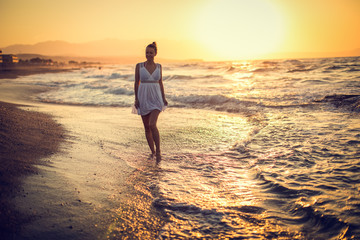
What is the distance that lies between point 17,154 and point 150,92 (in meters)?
2.19

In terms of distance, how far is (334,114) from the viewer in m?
6.94

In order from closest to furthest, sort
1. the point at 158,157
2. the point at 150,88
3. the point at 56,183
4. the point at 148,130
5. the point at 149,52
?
the point at 56,183 → the point at 149,52 → the point at 150,88 → the point at 158,157 → the point at 148,130

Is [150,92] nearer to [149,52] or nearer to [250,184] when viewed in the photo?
[149,52]

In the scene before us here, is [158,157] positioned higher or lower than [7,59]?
lower

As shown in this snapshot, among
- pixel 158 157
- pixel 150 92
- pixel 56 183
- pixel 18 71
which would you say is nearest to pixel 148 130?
pixel 158 157

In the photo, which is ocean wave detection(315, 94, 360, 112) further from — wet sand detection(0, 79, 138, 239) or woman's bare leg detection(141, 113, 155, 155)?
wet sand detection(0, 79, 138, 239)

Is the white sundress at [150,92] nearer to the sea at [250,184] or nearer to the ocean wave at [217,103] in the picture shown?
the sea at [250,184]

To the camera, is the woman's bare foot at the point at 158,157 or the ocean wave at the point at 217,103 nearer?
the woman's bare foot at the point at 158,157

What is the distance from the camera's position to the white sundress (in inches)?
161

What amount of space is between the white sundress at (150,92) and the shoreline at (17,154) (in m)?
1.75

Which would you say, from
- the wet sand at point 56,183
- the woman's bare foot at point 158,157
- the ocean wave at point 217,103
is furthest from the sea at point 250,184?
the ocean wave at point 217,103

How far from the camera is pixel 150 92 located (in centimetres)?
412

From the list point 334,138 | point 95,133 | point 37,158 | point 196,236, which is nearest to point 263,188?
point 196,236

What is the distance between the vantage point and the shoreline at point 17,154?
2.08 m
